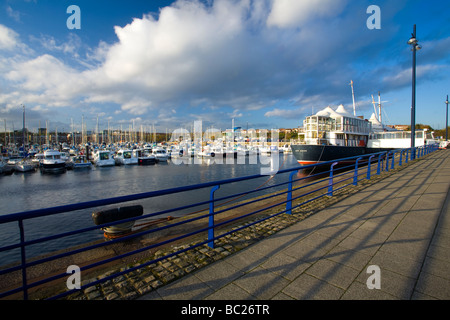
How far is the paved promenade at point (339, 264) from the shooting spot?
7.91ft

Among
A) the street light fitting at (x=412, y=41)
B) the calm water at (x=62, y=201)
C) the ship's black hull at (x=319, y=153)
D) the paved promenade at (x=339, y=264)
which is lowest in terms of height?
the calm water at (x=62, y=201)

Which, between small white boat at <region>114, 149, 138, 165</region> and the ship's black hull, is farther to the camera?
small white boat at <region>114, 149, 138, 165</region>

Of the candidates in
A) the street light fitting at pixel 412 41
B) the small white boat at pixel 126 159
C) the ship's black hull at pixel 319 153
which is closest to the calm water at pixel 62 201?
the ship's black hull at pixel 319 153

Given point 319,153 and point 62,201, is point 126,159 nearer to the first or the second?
point 62,201

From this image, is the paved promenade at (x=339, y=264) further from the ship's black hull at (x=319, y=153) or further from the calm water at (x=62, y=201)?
the ship's black hull at (x=319, y=153)

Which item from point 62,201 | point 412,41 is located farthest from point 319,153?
point 62,201

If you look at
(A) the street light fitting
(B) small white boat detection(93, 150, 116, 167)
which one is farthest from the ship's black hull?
(B) small white boat detection(93, 150, 116, 167)

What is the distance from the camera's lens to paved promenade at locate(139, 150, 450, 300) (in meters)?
2.41

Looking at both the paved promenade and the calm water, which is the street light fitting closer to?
the calm water

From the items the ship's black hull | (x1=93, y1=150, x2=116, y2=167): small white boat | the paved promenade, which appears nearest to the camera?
the paved promenade
